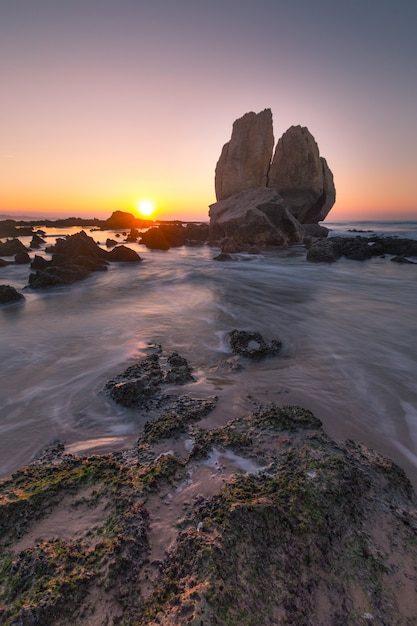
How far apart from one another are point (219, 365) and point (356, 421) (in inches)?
74.0

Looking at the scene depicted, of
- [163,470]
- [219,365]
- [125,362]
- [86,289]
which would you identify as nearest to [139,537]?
[163,470]

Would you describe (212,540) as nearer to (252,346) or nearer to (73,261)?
(252,346)

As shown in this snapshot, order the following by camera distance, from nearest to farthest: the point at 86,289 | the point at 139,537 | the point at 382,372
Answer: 1. the point at 139,537
2. the point at 382,372
3. the point at 86,289

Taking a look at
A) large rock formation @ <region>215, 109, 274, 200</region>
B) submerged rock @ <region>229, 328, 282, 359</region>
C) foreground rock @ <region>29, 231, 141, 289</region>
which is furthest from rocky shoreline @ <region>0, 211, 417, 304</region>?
large rock formation @ <region>215, 109, 274, 200</region>

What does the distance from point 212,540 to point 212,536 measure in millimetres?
29

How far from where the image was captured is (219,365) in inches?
172

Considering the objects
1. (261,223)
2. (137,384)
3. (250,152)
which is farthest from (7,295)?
(250,152)

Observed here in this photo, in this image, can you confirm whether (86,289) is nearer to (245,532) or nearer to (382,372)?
(382,372)

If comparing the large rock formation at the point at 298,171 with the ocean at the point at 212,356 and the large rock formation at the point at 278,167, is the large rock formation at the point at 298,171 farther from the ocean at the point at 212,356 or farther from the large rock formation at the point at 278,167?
the ocean at the point at 212,356

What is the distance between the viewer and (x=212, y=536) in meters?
1.60

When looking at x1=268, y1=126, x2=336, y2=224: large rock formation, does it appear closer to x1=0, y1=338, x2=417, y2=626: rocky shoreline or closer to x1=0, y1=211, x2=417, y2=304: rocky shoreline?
x1=0, y1=211, x2=417, y2=304: rocky shoreline

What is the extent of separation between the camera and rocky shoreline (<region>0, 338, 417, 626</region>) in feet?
4.55

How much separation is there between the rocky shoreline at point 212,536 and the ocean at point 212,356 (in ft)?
1.77

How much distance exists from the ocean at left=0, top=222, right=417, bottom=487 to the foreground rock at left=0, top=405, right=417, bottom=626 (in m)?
0.64
